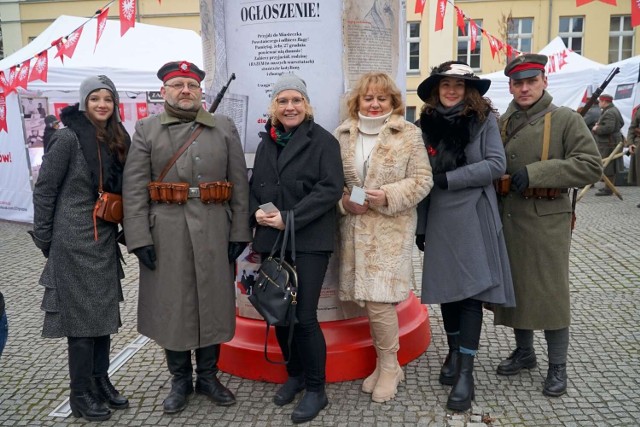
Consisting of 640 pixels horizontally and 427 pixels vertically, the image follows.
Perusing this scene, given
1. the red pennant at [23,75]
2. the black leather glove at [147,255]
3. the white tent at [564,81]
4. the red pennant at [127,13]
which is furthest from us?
the white tent at [564,81]

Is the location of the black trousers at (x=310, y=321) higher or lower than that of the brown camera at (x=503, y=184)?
lower

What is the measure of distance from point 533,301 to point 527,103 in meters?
1.18

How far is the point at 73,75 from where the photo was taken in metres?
9.43

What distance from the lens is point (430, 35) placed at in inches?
955

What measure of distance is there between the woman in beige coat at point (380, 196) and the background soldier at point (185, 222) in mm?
631

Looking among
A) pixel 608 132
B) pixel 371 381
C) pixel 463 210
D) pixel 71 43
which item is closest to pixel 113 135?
pixel 463 210

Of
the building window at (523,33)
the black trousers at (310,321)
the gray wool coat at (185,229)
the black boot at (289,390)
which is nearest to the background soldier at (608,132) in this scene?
the black boot at (289,390)

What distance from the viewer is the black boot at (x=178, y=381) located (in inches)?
134

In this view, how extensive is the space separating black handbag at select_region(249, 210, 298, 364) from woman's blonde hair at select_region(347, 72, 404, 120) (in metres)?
0.81

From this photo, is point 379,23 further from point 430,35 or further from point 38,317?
point 430,35

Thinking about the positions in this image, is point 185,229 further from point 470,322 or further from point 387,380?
point 470,322

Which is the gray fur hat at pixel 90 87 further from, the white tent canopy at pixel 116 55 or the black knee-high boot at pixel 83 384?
the white tent canopy at pixel 116 55

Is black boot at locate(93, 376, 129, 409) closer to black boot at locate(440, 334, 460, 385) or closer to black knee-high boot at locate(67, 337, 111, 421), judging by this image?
black knee-high boot at locate(67, 337, 111, 421)

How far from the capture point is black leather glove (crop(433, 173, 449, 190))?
324 centimetres
